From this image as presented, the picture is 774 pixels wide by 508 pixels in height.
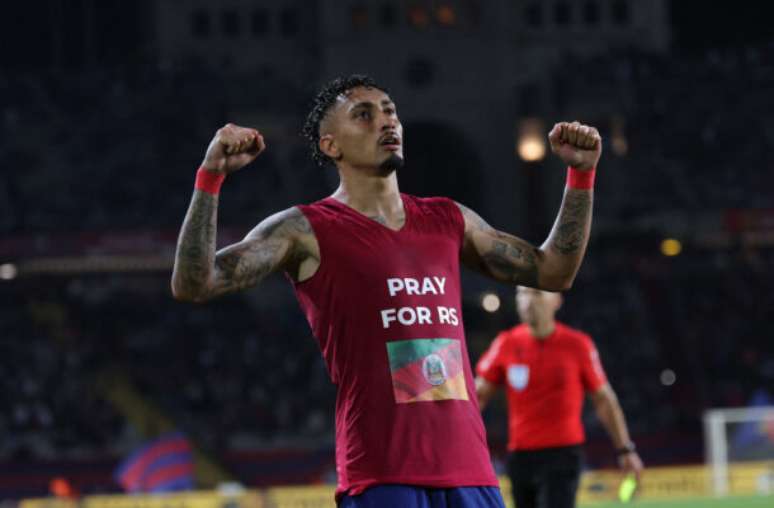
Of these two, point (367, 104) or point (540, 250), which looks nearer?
point (367, 104)

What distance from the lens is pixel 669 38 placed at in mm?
54719

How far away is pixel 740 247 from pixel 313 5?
19647 millimetres

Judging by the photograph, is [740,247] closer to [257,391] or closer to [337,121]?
[257,391]

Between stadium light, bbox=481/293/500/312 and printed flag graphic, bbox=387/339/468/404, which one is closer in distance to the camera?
printed flag graphic, bbox=387/339/468/404

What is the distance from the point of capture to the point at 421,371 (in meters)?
4.81

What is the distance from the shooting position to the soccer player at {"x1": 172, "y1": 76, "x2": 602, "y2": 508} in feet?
15.5

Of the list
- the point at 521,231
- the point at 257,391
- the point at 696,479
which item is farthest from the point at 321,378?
the point at 521,231

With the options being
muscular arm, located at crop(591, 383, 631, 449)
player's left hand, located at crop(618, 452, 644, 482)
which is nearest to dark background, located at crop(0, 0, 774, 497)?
muscular arm, located at crop(591, 383, 631, 449)

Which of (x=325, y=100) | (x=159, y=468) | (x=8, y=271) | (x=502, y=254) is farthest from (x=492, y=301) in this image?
→ (x=325, y=100)

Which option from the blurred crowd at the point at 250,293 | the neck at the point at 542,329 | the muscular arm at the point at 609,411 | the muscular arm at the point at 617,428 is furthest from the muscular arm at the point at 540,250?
the blurred crowd at the point at 250,293

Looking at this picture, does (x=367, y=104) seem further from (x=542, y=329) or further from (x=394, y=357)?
(x=542, y=329)

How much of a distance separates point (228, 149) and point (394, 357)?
0.83m

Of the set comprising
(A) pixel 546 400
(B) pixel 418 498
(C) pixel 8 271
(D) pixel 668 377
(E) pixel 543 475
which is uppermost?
(C) pixel 8 271

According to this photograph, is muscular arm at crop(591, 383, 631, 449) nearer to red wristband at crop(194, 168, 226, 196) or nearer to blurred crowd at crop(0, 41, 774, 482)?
red wristband at crop(194, 168, 226, 196)
